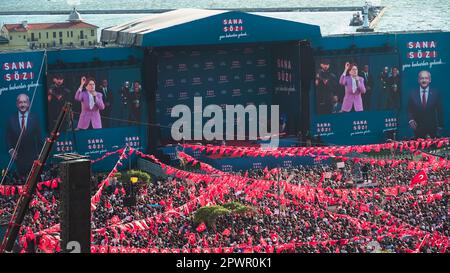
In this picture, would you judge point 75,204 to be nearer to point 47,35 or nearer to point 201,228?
point 201,228

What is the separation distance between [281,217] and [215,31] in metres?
21.8

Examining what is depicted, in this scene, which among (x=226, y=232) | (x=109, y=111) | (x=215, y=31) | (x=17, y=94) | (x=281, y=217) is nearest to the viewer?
(x=226, y=232)

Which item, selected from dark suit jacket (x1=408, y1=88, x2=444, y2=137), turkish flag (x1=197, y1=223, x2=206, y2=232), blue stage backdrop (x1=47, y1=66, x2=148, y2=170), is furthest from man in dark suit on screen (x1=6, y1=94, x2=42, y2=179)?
dark suit jacket (x1=408, y1=88, x2=444, y2=137)

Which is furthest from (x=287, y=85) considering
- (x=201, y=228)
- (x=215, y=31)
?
(x=201, y=228)

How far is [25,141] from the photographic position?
59375 mm

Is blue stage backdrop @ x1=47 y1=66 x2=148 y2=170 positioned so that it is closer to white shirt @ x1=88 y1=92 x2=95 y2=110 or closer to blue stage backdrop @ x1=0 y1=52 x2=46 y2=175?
white shirt @ x1=88 y1=92 x2=95 y2=110

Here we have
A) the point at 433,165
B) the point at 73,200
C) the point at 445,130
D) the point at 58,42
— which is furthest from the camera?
the point at 58,42

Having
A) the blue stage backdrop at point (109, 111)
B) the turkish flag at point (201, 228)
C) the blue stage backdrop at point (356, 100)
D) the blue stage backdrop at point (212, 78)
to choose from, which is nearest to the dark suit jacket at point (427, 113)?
the blue stage backdrop at point (356, 100)

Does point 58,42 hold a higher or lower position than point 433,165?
higher

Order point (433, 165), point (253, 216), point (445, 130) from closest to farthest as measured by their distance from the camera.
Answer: point (253, 216) < point (433, 165) < point (445, 130)

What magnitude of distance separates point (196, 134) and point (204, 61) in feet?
15.1
